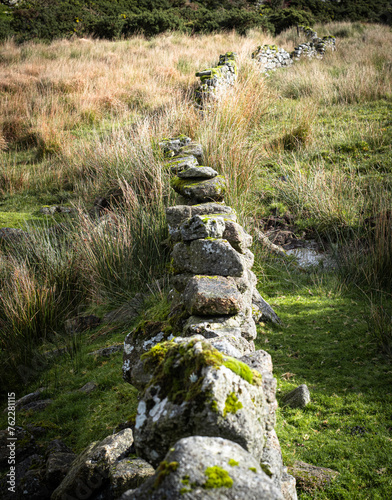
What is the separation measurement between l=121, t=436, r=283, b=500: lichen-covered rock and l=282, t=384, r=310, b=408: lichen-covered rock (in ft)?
5.36

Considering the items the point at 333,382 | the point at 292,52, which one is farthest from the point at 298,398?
the point at 292,52

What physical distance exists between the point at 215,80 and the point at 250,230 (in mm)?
5447

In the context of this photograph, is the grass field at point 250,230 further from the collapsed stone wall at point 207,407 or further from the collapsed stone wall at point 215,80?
the collapsed stone wall at point 207,407

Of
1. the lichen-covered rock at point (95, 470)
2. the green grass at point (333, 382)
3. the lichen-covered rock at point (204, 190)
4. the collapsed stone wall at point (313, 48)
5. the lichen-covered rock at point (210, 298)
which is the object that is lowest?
the green grass at point (333, 382)

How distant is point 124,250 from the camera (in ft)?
13.6

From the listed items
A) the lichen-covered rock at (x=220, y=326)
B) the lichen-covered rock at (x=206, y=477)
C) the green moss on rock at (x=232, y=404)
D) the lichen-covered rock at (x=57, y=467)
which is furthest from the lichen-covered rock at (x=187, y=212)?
the lichen-covered rock at (x=206, y=477)

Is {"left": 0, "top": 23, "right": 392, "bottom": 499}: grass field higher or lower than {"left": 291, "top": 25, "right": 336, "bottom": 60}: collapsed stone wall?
lower

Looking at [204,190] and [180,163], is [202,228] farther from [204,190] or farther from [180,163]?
[180,163]

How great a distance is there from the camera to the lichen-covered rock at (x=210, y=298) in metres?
2.03

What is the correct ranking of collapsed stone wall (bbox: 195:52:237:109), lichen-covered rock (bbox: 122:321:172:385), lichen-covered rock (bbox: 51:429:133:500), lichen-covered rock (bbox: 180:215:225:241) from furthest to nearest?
collapsed stone wall (bbox: 195:52:237:109), lichen-covered rock (bbox: 180:215:225:241), lichen-covered rock (bbox: 122:321:172:385), lichen-covered rock (bbox: 51:429:133:500)

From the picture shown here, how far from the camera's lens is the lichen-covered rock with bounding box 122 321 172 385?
2.20 metres

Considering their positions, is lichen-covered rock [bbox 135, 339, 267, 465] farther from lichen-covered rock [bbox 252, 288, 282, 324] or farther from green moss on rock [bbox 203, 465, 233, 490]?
lichen-covered rock [bbox 252, 288, 282, 324]

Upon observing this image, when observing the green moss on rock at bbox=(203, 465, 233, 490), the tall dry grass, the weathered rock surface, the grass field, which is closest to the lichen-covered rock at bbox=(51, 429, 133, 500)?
the grass field

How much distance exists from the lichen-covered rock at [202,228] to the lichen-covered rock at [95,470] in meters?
1.42
